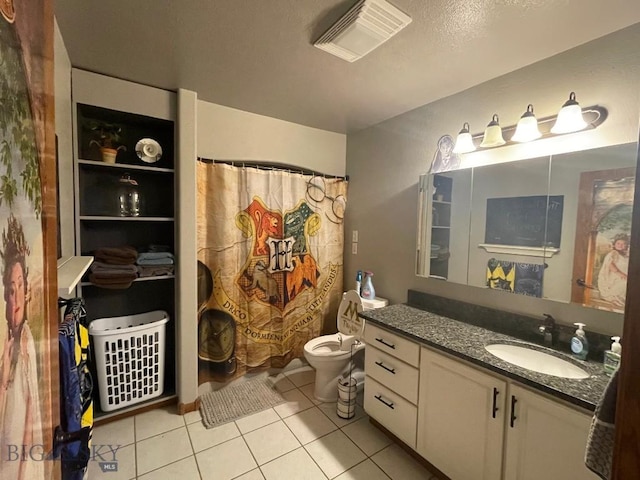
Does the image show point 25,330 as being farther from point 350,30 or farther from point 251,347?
point 251,347

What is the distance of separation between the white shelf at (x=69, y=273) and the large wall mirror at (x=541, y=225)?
2.07 metres

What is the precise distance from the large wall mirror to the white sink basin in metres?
0.31

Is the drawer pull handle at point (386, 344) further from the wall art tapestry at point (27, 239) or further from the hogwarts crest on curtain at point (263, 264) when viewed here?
the wall art tapestry at point (27, 239)

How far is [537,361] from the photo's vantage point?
1.54 m

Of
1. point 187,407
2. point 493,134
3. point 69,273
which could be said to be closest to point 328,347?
point 187,407

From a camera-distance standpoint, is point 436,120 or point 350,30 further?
point 436,120

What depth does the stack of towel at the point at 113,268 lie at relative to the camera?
1856 millimetres

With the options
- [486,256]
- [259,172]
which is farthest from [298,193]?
[486,256]

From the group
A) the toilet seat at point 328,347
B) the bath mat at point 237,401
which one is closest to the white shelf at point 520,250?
the toilet seat at point 328,347

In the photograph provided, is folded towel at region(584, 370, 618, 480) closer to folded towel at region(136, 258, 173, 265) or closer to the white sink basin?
the white sink basin

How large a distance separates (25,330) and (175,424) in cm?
196

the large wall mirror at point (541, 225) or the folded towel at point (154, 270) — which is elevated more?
the large wall mirror at point (541, 225)

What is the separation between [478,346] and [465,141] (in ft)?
4.17

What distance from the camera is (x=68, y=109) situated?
5.61 feet
